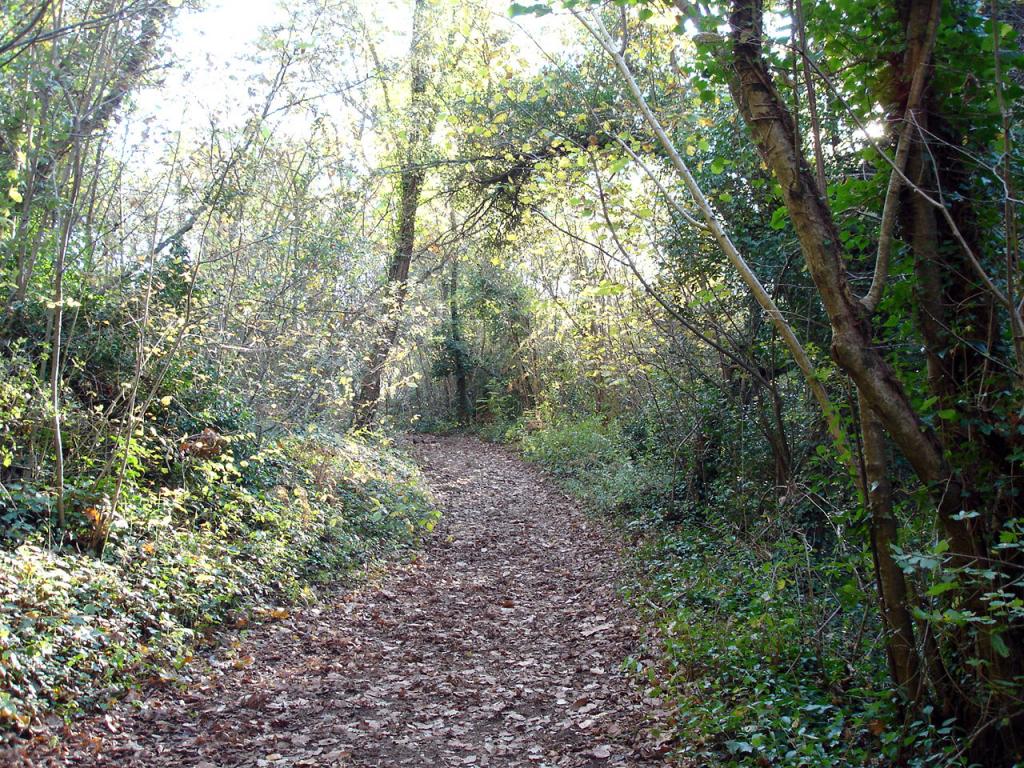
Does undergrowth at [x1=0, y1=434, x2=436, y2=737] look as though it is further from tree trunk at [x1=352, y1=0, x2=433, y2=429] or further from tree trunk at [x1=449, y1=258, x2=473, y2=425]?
tree trunk at [x1=449, y1=258, x2=473, y2=425]

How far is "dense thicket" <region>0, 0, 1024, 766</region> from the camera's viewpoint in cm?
354

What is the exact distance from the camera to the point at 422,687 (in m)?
5.82

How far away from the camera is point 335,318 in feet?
35.6

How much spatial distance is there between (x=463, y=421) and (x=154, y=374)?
836 inches

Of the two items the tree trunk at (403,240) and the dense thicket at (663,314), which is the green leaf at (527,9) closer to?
the dense thicket at (663,314)

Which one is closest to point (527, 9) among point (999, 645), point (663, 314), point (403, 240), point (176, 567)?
point (999, 645)

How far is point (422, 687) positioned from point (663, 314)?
6.40m

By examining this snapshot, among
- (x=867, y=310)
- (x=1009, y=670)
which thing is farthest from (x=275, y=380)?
(x=1009, y=670)

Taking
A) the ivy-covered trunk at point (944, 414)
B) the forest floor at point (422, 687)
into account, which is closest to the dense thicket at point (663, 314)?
the ivy-covered trunk at point (944, 414)

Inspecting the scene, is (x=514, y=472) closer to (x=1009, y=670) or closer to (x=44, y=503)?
(x=44, y=503)

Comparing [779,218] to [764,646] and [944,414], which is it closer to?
[944,414]

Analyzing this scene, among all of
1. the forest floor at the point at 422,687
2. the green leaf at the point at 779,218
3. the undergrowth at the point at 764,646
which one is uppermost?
the green leaf at the point at 779,218

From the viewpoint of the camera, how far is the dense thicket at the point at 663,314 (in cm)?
354

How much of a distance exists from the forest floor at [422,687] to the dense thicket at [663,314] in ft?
1.55
